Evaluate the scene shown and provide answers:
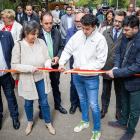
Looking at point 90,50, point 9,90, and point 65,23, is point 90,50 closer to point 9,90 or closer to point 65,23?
point 9,90

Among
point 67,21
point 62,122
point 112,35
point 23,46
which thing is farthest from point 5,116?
point 67,21

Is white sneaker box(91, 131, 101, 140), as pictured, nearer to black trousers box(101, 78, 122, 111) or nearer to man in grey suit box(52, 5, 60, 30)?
black trousers box(101, 78, 122, 111)

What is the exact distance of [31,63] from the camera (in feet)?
9.62

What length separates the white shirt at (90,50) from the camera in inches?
110

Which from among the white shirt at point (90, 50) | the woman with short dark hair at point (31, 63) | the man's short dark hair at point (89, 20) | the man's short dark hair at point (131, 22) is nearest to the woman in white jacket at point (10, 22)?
the woman with short dark hair at point (31, 63)

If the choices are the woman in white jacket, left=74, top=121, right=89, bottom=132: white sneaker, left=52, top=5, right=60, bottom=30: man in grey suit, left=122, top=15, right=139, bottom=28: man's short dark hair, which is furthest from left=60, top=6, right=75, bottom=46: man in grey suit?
left=122, top=15, right=139, bottom=28: man's short dark hair

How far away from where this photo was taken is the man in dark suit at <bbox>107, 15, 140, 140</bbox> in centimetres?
261

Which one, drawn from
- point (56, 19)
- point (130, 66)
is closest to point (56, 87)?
point (130, 66)

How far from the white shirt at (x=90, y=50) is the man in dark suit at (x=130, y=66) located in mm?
289

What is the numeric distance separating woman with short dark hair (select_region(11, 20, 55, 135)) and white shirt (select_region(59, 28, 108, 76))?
554 mm

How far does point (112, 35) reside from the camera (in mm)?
3469

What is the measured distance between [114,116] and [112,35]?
1.76m

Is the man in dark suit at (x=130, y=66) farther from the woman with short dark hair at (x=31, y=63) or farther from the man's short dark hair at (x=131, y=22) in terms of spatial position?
the woman with short dark hair at (x=31, y=63)

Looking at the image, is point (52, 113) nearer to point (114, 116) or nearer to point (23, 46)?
point (114, 116)
